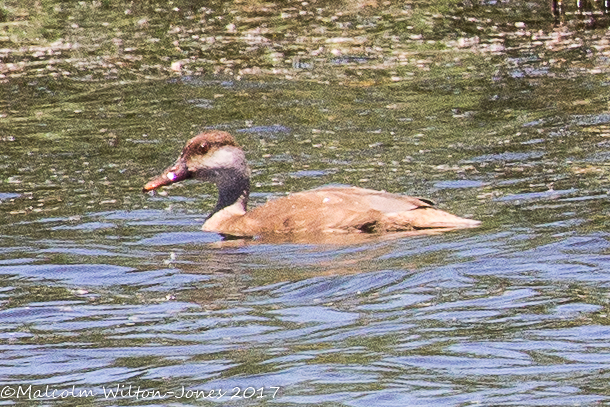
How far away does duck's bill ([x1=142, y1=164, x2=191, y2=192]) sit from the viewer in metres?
11.4

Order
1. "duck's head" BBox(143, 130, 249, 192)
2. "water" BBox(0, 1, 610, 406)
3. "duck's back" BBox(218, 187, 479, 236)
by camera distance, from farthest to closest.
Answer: "duck's head" BBox(143, 130, 249, 192), "duck's back" BBox(218, 187, 479, 236), "water" BBox(0, 1, 610, 406)

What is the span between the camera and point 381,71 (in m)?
16.8

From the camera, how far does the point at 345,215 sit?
1034cm

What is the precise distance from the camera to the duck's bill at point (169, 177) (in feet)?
37.3

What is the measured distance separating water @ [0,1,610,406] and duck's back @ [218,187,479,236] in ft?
0.97

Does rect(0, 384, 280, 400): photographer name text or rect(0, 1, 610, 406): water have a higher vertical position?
rect(0, 384, 280, 400): photographer name text

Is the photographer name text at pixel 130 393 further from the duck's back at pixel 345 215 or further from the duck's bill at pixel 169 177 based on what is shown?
the duck's bill at pixel 169 177

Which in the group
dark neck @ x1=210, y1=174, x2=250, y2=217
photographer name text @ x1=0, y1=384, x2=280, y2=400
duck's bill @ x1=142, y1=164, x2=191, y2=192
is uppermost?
photographer name text @ x1=0, y1=384, x2=280, y2=400

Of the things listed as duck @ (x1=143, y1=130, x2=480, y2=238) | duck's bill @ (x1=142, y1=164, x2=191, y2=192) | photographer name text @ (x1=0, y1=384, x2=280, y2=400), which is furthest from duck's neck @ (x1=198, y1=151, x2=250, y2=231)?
photographer name text @ (x1=0, y1=384, x2=280, y2=400)

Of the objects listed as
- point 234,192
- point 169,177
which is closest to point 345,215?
point 234,192

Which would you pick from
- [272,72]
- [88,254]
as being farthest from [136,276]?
[272,72]

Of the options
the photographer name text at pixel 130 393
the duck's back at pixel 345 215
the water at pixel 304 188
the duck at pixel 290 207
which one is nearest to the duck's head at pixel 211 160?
the duck at pixel 290 207

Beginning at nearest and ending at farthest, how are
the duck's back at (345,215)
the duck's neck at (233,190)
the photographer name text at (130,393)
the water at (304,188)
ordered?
1. the photographer name text at (130,393)
2. the water at (304,188)
3. the duck's back at (345,215)
4. the duck's neck at (233,190)

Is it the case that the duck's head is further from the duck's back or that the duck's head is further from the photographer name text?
the photographer name text
